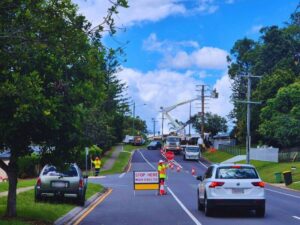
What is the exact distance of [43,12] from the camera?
11.9 m

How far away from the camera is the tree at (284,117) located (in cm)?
6856

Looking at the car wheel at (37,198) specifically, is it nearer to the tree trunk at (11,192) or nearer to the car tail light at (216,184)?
the tree trunk at (11,192)

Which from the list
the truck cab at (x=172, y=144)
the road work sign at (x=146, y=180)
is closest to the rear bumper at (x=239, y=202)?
the road work sign at (x=146, y=180)

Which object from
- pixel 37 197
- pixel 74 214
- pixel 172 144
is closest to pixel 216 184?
pixel 74 214

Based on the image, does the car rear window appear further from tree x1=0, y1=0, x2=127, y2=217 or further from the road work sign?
the road work sign

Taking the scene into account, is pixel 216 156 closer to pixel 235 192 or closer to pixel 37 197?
pixel 37 197

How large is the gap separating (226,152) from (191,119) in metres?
56.2

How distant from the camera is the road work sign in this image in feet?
104

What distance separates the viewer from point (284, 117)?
6912cm

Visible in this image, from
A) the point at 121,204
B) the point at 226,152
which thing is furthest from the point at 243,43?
the point at 121,204

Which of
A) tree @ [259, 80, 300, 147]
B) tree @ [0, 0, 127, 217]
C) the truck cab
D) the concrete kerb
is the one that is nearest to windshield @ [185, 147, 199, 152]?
tree @ [259, 80, 300, 147]

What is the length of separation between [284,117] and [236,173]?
50877 mm

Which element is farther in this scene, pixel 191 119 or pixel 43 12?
pixel 191 119

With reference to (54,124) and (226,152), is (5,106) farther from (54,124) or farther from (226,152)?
(226,152)
